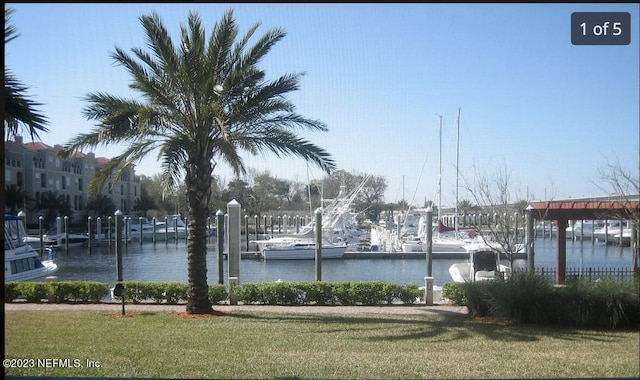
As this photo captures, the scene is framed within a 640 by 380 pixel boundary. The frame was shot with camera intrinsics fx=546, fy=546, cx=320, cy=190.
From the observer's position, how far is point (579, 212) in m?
11.4

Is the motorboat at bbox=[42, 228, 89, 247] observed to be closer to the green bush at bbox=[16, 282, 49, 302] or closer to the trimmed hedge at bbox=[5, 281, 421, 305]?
the green bush at bbox=[16, 282, 49, 302]

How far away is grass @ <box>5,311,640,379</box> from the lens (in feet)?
19.7

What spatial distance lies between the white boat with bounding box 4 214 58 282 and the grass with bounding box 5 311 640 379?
10.2 meters

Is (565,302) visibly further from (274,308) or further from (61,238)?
(61,238)

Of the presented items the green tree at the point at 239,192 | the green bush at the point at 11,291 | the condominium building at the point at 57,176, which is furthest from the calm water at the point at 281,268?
the green bush at the point at 11,291

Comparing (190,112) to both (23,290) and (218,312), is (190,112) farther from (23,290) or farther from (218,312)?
(23,290)

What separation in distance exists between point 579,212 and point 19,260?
61.4ft

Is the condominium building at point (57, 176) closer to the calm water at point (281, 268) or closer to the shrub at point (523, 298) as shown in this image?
the calm water at point (281, 268)

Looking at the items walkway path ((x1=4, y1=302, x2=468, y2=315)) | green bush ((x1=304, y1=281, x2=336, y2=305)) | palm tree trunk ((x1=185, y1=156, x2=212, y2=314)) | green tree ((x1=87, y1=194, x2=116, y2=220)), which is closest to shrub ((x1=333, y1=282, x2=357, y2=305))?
green bush ((x1=304, y1=281, x2=336, y2=305))

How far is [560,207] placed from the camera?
12156 millimetres

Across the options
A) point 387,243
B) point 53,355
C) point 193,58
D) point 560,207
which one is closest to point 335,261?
point 387,243

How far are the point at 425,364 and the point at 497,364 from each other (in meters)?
0.83

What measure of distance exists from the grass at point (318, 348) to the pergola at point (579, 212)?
87.5 inches

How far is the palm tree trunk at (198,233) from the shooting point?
442 inches
